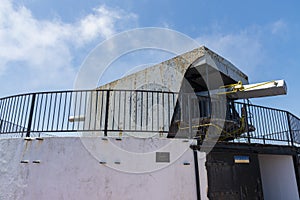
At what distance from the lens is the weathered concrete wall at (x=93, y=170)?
4.13m

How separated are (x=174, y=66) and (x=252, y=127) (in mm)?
2926

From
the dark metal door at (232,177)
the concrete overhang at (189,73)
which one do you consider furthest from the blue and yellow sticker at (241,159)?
the concrete overhang at (189,73)

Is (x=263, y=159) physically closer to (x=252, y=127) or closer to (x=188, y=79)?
(x=252, y=127)

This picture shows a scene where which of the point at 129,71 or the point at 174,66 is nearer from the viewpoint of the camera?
the point at 174,66

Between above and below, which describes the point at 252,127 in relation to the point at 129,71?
below

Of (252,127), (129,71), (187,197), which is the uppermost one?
(129,71)

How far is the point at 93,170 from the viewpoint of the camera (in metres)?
4.20

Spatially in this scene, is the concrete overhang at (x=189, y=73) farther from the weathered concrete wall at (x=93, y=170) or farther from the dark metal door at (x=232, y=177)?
the weathered concrete wall at (x=93, y=170)

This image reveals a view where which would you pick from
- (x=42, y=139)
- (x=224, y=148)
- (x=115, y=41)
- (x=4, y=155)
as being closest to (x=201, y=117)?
(x=224, y=148)

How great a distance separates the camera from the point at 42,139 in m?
4.46

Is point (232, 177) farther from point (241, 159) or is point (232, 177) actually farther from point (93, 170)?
point (93, 170)

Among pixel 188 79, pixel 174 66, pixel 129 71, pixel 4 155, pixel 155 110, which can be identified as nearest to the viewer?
pixel 4 155

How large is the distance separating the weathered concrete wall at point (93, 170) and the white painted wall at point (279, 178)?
10.3 ft

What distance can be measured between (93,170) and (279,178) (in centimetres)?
532
